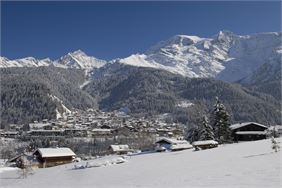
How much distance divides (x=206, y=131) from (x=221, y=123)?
313 cm

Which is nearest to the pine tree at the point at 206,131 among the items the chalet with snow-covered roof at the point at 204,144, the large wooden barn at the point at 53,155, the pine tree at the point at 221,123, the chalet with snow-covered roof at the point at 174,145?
the pine tree at the point at 221,123

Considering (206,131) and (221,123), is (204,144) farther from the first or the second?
(221,123)

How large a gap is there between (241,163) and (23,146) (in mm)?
141956

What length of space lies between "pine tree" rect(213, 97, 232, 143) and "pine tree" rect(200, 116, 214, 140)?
5.64 feet

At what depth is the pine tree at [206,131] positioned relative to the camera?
7838 centimetres

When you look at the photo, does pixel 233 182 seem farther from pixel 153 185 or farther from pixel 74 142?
pixel 74 142

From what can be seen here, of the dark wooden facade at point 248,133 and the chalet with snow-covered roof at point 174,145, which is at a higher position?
the dark wooden facade at point 248,133

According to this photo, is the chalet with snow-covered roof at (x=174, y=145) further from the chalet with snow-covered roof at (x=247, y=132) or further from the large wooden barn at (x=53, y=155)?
the large wooden barn at (x=53, y=155)

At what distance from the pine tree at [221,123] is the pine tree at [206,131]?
67.7 inches

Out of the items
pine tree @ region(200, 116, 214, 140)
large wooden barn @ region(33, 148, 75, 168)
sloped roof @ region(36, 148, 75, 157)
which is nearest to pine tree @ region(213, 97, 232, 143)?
pine tree @ region(200, 116, 214, 140)

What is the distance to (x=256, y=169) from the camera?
107 feet

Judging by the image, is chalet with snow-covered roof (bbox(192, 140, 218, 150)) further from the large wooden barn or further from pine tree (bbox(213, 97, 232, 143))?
the large wooden barn

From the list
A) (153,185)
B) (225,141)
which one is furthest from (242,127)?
(153,185)

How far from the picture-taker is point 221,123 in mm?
79562
